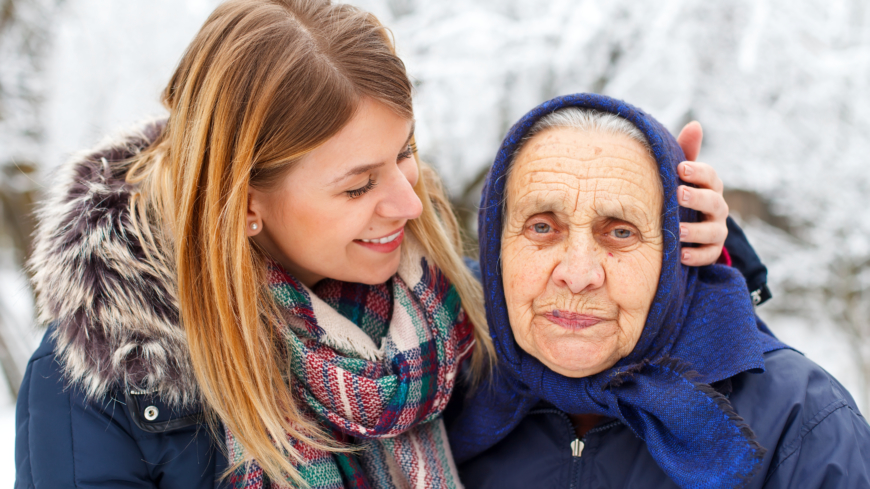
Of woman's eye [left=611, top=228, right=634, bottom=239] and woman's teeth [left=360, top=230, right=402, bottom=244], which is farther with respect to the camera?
woman's teeth [left=360, top=230, right=402, bottom=244]

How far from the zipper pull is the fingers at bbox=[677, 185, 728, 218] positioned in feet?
2.27

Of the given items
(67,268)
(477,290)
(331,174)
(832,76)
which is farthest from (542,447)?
(832,76)

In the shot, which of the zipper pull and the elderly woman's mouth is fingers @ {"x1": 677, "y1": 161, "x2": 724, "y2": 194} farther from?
the zipper pull

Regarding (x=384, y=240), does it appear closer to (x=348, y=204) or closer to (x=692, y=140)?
(x=348, y=204)

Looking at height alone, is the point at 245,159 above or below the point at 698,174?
below

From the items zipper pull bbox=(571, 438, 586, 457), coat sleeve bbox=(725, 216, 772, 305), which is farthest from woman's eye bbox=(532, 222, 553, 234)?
coat sleeve bbox=(725, 216, 772, 305)

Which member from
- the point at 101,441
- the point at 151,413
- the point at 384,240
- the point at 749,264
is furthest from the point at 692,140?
the point at 101,441

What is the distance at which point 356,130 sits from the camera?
1573 millimetres

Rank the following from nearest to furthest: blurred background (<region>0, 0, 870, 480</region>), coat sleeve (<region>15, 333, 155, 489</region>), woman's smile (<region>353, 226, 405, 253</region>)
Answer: coat sleeve (<region>15, 333, 155, 489</region>) → woman's smile (<region>353, 226, 405, 253</region>) → blurred background (<region>0, 0, 870, 480</region>)

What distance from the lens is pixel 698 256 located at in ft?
5.07

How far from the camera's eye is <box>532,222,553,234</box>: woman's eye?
1537 millimetres

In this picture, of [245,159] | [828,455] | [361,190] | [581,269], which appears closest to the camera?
[828,455]

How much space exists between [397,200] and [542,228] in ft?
1.42

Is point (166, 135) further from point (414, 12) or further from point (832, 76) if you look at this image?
point (832, 76)
